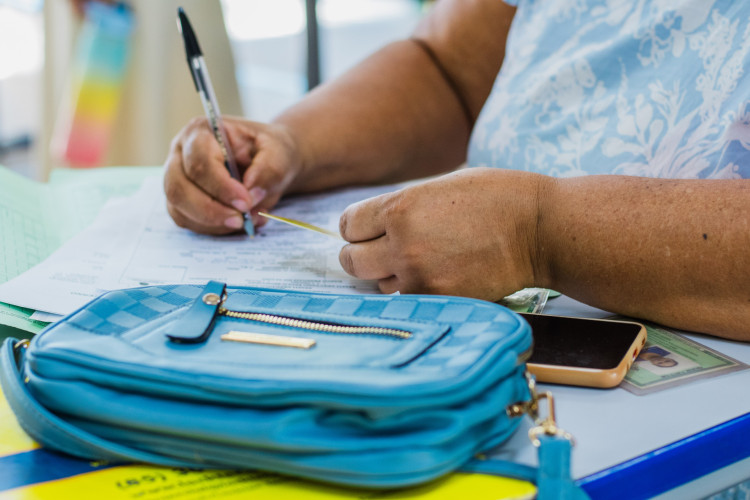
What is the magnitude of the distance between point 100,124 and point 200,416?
199 centimetres

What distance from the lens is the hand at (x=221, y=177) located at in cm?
84

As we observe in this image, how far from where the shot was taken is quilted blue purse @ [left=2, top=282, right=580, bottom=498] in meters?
0.37

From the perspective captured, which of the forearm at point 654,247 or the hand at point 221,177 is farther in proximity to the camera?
the hand at point 221,177

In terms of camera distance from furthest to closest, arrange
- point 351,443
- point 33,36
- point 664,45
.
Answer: point 33,36, point 664,45, point 351,443

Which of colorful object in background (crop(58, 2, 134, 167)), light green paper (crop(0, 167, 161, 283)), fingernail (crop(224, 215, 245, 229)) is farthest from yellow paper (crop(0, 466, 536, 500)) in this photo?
colorful object in background (crop(58, 2, 134, 167))

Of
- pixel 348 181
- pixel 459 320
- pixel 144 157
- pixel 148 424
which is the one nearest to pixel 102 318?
pixel 148 424

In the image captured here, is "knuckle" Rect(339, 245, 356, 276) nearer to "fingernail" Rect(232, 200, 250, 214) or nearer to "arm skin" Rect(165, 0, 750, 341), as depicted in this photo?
"arm skin" Rect(165, 0, 750, 341)

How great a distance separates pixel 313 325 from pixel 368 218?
0.20 m

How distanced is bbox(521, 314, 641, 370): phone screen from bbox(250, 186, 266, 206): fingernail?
433 millimetres

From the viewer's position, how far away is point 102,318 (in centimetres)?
49

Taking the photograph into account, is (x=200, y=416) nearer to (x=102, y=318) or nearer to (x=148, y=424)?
(x=148, y=424)

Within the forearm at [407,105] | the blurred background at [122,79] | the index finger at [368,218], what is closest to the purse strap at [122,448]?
the index finger at [368,218]

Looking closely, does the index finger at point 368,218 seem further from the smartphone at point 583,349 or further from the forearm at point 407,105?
the forearm at point 407,105

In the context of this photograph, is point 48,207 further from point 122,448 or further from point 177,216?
point 122,448
